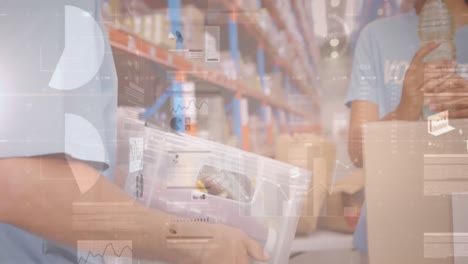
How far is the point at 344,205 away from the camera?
178cm

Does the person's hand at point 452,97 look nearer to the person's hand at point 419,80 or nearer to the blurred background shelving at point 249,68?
the person's hand at point 419,80

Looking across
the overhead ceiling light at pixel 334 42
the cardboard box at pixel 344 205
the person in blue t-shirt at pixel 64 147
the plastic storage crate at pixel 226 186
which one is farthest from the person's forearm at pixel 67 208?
the overhead ceiling light at pixel 334 42

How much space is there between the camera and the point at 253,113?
184 centimetres

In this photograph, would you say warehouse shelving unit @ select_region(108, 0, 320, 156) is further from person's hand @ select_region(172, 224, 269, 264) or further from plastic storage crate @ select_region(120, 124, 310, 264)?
person's hand @ select_region(172, 224, 269, 264)

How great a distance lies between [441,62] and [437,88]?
0.32ft

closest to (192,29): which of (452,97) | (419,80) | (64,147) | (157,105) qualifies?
(157,105)

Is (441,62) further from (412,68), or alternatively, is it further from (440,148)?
(440,148)

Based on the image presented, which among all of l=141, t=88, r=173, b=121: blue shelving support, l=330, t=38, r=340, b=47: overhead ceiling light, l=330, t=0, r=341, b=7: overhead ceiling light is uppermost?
l=330, t=0, r=341, b=7: overhead ceiling light

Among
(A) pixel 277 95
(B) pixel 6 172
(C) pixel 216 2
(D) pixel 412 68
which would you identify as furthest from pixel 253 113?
(B) pixel 6 172

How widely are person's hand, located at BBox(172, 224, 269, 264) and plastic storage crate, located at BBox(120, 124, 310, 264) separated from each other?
0.08 ft

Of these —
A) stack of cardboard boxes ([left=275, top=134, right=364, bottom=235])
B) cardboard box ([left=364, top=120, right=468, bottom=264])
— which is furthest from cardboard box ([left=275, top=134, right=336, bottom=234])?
cardboard box ([left=364, top=120, right=468, bottom=264])
